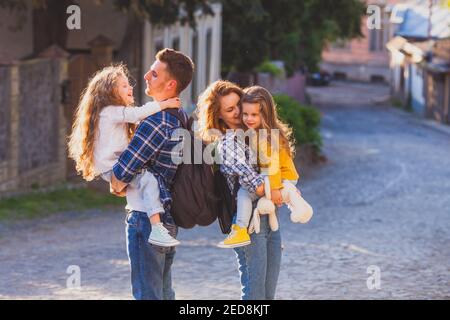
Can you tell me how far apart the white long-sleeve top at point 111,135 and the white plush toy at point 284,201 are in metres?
0.78

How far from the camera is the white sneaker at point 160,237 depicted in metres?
5.45

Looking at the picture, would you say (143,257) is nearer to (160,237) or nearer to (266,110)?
(160,237)

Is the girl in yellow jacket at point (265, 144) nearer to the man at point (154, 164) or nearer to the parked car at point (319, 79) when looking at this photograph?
the man at point (154, 164)

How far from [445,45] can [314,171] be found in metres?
20.9

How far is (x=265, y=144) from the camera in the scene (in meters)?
5.77

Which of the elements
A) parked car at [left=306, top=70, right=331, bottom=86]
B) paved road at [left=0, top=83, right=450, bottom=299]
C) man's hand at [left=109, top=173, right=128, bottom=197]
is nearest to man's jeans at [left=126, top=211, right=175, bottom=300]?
man's hand at [left=109, top=173, right=128, bottom=197]

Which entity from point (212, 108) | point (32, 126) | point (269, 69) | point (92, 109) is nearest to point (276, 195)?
point (212, 108)

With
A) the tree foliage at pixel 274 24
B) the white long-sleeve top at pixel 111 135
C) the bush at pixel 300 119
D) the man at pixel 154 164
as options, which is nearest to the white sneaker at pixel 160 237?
the man at pixel 154 164

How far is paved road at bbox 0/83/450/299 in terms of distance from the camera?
833 cm

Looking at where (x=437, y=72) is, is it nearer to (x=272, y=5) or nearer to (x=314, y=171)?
(x=272, y=5)

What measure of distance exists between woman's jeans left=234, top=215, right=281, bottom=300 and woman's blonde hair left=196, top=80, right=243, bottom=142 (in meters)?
0.55

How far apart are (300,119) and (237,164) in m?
14.2
